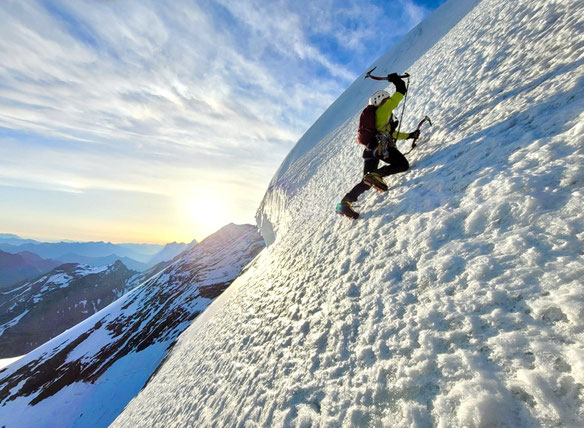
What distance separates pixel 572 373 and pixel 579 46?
6.19m

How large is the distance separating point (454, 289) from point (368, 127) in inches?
166

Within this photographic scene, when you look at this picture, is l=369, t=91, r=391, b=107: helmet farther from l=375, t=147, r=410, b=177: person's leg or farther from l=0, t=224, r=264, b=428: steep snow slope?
l=0, t=224, r=264, b=428: steep snow slope

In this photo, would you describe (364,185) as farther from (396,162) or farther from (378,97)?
(378,97)

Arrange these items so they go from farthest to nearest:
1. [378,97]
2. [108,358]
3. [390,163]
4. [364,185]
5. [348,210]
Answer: [108,358] < [348,210] < [364,185] < [390,163] < [378,97]

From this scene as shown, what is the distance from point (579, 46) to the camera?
490 centimetres

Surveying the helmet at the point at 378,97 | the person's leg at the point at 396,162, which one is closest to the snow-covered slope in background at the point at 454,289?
the person's leg at the point at 396,162

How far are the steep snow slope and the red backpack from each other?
30.0 meters

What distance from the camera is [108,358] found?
117ft

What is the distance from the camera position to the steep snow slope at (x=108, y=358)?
27328 mm

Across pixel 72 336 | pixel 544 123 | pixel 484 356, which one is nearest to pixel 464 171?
pixel 544 123

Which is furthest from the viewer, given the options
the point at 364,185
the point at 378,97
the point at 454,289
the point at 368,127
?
the point at 364,185

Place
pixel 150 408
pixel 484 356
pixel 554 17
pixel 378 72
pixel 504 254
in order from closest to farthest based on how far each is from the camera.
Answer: pixel 484 356
pixel 504 254
pixel 554 17
pixel 150 408
pixel 378 72

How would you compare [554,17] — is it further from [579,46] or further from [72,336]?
[72,336]

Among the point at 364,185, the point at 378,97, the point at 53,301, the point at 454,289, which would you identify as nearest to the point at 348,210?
the point at 364,185
